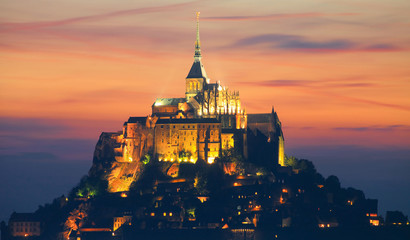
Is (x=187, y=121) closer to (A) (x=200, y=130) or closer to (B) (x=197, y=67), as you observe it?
(A) (x=200, y=130)

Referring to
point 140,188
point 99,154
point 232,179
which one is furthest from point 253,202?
point 99,154

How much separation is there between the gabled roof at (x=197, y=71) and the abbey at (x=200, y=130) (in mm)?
181

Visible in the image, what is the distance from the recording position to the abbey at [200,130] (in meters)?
175

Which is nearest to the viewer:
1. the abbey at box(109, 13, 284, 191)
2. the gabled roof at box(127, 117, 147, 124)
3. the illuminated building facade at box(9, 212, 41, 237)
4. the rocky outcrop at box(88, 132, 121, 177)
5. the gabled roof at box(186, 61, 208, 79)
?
the illuminated building facade at box(9, 212, 41, 237)

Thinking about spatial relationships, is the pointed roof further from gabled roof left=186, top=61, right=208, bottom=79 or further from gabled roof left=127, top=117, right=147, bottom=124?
gabled roof left=127, top=117, right=147, bottom=124

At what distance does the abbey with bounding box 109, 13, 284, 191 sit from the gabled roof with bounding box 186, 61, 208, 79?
0.18m

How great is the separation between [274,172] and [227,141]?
9.54 m

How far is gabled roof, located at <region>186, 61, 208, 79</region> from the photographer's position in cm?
18825

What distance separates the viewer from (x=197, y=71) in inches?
7441

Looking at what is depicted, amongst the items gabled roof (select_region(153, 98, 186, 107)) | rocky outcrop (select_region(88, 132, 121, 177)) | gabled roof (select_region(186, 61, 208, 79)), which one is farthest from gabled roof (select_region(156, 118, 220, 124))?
gabled roof (select_region(186, 61, 208, 79))

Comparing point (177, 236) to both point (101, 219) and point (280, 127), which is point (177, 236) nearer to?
point (101, 219)

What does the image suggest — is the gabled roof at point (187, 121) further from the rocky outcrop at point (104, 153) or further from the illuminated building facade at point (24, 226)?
the illuminated building facade at point (24, 226)

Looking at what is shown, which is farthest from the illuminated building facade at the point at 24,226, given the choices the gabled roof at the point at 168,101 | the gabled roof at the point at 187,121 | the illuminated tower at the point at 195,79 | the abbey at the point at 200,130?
the illuminated tower at the point at 195,79

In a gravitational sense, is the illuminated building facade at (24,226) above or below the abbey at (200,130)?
below
